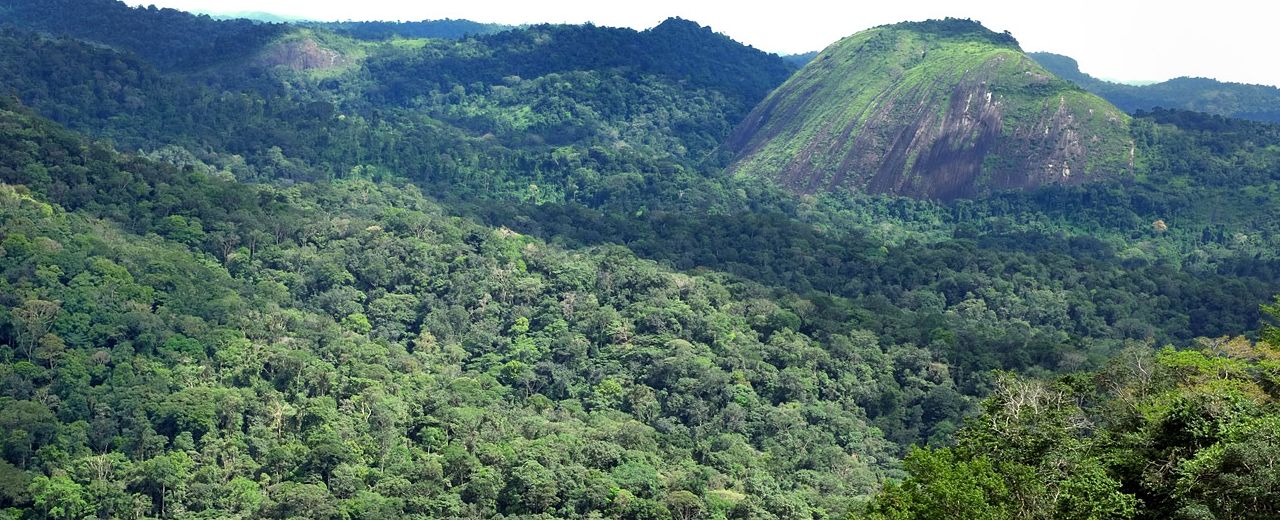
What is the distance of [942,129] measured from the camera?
115m

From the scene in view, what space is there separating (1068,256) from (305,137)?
5540 centimetres

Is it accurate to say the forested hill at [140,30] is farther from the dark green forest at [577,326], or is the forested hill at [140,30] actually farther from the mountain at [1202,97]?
the mountain at [1202,97]

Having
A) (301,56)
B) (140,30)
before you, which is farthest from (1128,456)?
(140,30)

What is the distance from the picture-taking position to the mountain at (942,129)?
109562 mm

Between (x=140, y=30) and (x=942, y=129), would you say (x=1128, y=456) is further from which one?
(x=140, y=30)

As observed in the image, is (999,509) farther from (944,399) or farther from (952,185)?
(952,185)

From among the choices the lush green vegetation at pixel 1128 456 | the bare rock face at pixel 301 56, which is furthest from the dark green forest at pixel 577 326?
the bare rock face at pixel 301 56

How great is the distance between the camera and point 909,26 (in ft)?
460

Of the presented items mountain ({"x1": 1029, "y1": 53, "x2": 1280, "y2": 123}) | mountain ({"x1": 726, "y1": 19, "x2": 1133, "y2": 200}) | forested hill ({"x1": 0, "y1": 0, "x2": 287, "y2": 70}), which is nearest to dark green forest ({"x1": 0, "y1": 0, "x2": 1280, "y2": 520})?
mountain ({"x1": 726, "y1": 19, "x2": 1133, "y2": 200})

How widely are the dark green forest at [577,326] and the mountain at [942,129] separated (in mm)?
2618

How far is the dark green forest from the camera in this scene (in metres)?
38.6

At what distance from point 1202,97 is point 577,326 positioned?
13146 centimetres

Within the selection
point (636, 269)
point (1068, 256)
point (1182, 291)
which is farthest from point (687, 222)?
point (1182, 291)

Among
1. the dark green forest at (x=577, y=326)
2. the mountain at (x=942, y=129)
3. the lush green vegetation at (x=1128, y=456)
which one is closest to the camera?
the lush green vegetation at (x=1128, y=456)
